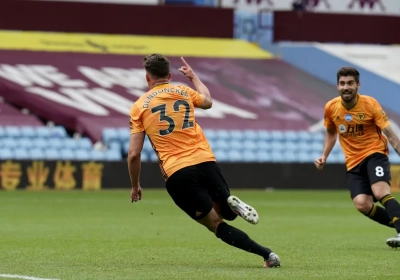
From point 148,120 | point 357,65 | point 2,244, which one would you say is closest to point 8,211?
point 2,244

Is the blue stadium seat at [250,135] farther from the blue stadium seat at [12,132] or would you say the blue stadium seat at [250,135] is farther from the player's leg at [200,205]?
the player's leg at [200,205]

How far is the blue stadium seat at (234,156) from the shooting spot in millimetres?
25859

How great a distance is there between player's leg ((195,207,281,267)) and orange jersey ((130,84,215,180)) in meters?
0.49

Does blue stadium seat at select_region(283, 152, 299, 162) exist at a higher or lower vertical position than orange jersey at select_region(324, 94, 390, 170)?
lower

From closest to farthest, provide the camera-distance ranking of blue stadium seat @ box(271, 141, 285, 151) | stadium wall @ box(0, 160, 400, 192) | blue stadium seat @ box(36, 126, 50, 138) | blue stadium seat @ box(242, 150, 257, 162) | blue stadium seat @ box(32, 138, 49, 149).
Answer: stadium wall @ box(0, 160, 400, 192) < blue stadium seat @ box(32, 138, 49, 149) < blue stadium seat @ box(36, 126, 50, 138) < blue stadium seat @ box(242, 150, 257, 162) < blue stadium seat @ box(271, 141, 285, 151)

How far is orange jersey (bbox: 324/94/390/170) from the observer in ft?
35.7

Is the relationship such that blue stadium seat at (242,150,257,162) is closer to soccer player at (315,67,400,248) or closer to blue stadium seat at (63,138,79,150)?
blue stadium seat at (63,138,79,150)

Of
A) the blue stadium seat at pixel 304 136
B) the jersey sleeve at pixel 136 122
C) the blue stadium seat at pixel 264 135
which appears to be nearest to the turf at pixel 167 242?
the jersey sleeve at pixel 136 122

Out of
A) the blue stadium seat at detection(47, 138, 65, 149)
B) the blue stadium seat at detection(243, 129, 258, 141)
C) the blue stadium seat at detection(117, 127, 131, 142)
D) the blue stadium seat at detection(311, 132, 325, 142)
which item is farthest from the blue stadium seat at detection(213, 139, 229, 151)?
the blue stadium seat at detection(47, 138, 65, 149)

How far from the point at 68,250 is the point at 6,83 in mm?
17851

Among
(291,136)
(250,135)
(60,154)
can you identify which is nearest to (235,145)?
(250,135)

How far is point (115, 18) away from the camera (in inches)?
1278

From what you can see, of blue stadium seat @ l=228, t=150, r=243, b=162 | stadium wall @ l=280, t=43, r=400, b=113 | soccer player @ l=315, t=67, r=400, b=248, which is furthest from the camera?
stadium wall @ l=280, t=43, r=400, b=113

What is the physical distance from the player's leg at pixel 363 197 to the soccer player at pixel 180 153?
253 cm
